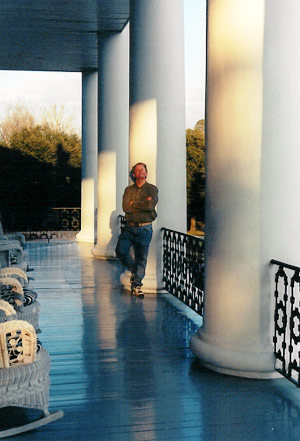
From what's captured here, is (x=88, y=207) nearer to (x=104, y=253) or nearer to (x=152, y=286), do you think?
(x=104, y=253)

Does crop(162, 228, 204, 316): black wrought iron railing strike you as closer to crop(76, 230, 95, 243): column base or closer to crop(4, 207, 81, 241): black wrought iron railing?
crop(76, 230, 95, 243): column base

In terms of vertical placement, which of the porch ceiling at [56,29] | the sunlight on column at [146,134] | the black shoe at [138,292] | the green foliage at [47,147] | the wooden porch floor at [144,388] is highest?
the porch ceiling at [56,29]

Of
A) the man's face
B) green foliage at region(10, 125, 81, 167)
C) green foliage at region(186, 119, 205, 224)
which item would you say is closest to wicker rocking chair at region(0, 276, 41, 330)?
the man's face

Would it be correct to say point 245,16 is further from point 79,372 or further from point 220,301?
point 79,372

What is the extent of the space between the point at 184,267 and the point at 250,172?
15.5 feet

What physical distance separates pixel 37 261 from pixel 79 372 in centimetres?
1090

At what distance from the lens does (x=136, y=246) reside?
438 inches

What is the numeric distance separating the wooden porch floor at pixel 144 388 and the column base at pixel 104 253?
7.33 metres

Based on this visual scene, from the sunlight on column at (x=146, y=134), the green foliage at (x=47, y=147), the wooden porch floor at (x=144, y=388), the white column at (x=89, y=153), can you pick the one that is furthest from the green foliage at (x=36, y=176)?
the wooden porch floor at (x=144, y=388)

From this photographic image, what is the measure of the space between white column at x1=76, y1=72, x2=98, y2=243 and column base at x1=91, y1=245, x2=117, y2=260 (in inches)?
188

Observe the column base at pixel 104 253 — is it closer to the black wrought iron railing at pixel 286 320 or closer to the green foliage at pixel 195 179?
the black wrought iron railing at pixel 286 320

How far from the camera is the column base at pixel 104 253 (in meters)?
17.6

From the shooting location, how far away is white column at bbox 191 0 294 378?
20.5 ft

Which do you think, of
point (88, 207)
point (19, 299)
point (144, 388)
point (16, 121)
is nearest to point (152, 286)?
point (19, 299)
